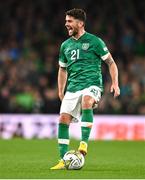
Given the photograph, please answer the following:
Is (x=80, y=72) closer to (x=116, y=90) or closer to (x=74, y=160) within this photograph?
(x=116, y=90)

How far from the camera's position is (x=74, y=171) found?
10.1m

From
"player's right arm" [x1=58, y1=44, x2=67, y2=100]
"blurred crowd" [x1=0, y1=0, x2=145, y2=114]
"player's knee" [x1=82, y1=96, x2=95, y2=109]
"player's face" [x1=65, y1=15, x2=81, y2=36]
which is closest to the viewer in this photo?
"player's knee" [x1=82, y1=96, x2=95, y2=109]

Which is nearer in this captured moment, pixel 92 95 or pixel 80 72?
pixel 92 95

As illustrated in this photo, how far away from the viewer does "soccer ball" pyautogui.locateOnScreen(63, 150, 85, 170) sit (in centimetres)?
1023

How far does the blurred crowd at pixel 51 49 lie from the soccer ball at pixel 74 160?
10618 millimetres

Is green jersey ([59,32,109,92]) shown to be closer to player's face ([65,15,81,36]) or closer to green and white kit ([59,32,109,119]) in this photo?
green and white kit ([59,32,109,119])

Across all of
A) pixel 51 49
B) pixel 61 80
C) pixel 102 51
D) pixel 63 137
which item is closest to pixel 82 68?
pixel 102 51

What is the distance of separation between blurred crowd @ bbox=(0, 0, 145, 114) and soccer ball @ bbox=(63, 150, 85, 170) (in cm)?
1062

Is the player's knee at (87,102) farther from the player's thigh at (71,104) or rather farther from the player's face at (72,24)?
the player's face at (72,24)

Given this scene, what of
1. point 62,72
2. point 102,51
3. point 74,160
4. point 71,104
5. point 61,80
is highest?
point 102,51

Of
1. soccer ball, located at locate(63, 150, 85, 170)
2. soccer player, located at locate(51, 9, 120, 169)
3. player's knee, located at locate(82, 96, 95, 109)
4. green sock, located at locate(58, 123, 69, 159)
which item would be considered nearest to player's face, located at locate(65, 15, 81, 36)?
soccer player, located at locate(51, 9, 120, 169)

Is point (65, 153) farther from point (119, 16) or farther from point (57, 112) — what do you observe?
point (119, 16)

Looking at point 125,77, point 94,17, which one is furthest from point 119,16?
point 125,77

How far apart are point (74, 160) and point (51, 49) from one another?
1396 centimetres
